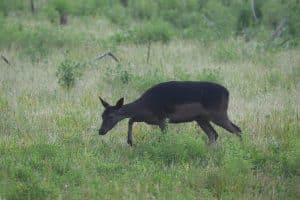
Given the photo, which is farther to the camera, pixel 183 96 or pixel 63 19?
pixel 63 19

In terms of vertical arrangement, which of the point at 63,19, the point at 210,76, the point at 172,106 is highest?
the point at 172,106

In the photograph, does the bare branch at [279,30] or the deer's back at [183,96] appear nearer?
the deer's back at [183,96]

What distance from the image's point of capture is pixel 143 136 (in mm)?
10758

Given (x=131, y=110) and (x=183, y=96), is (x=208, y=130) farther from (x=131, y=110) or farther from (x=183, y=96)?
(x=131, y=110)

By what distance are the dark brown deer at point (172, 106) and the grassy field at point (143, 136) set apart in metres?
0.31

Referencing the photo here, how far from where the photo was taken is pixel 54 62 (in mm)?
17594

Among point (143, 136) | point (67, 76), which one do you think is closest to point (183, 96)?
point (143, 136)

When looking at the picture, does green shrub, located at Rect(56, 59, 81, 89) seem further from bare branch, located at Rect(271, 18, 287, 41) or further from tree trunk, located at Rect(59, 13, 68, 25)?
tree trunk, located at Rect(59, 13, 68, 25)

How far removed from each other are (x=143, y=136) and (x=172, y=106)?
994 mm

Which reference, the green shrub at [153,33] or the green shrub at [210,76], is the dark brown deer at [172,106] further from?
the green shrub at [153,33]

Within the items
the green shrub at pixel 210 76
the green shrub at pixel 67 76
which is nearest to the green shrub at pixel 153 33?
the green shrub at pixel 210 76

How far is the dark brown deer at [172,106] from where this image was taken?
1003 centimetres

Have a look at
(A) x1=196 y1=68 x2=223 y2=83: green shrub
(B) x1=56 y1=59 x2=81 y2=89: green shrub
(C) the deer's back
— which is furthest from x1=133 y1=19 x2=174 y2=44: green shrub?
(C) the deer's back

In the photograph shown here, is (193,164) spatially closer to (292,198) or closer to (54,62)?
(292,198)
